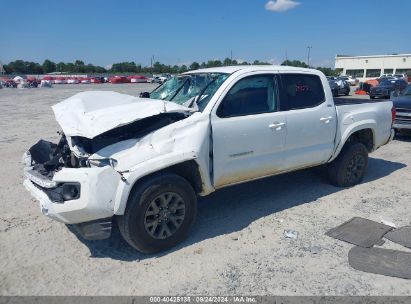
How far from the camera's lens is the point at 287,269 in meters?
3.51

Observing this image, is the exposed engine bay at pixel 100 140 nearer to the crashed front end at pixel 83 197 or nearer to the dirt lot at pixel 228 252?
the crashed front end at pixel 83 197

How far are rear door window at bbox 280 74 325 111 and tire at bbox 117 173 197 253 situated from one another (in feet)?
6.06

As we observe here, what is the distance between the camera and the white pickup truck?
11.1ft

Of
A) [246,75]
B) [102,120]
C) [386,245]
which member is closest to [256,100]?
[246,75]

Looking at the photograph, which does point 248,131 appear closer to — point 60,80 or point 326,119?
point 326,119

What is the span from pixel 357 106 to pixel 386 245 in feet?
8.14

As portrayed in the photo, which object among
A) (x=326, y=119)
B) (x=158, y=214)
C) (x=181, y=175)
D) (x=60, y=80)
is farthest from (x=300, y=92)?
(x=60, y=80)

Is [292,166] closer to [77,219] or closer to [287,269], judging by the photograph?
[287,269]

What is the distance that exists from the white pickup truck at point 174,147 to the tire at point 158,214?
0.01 meters

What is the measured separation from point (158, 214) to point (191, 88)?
181 centimetres

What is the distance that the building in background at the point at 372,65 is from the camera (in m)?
82.0

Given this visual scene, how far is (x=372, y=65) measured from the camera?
8862 centimetres

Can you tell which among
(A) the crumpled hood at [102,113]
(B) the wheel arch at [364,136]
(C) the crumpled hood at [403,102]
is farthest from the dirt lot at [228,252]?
(C) the crumpled hood at [403,102]

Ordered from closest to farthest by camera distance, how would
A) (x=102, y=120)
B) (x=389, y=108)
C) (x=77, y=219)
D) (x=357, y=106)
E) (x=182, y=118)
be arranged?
(x=77, y=219) → (x=102, y=120) → (x=182, y=118) → (x=357, y=106) → (x=389, y=108)
